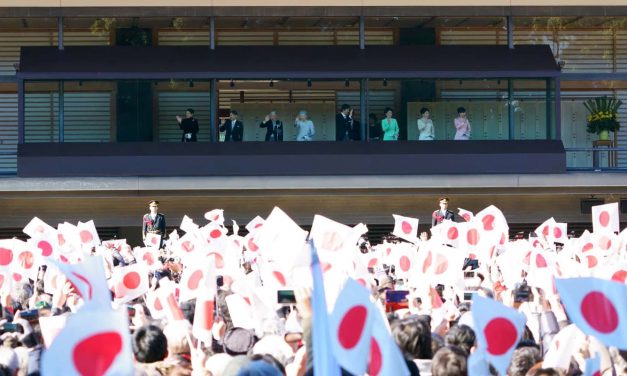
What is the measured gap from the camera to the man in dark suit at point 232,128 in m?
35.1

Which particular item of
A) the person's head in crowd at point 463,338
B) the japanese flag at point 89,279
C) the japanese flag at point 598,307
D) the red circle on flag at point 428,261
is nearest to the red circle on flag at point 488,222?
the red circle on flag at point 428,261

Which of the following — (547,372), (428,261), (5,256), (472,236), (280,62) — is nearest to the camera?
(547,372)

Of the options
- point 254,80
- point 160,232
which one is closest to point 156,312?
point 160,232

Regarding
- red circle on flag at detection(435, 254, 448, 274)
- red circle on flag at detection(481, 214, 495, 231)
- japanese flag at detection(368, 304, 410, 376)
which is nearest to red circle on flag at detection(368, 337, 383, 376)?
japanese flag at detection(368, 304, 410, 376)

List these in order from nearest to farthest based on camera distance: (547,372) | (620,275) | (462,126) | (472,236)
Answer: (547,372) → (620,275) → (472,236) → (462,126)

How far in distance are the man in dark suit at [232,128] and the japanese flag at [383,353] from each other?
27480 millimetres

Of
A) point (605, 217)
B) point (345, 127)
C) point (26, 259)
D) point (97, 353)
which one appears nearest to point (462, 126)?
point (345, 127)

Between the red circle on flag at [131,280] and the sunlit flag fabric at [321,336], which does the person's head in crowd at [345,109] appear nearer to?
the red circle on flag at [131,280]

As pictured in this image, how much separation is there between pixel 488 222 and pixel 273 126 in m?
14.5

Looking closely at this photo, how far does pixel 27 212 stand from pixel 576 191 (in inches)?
553

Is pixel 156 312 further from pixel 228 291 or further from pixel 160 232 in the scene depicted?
pixel 160 232

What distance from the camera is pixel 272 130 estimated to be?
35.1 meters

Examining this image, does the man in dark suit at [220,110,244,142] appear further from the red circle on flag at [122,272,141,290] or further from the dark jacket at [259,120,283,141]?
the red circle on flag at [122,272,141,290]

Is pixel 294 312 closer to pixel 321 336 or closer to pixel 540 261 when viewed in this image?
pixel 321 336
